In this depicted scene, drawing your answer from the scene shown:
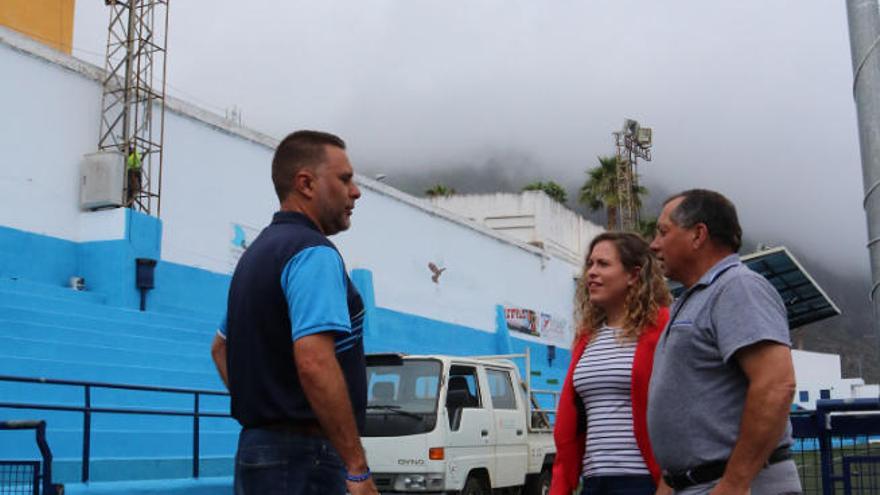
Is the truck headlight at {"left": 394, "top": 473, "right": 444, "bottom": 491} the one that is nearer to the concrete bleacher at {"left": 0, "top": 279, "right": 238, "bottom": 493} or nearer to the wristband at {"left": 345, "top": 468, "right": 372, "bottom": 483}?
the concrete bleacher at {"left": 0, "top": 279, "right": 238, "bottom": 493}

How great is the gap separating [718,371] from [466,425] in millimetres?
7056

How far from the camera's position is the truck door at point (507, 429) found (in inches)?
424

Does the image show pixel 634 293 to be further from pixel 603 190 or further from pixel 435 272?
pixel 603 190

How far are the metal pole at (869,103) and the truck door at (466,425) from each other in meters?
7.08

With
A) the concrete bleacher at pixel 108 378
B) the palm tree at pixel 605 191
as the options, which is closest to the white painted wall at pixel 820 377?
the palm tree at pixel 605 191

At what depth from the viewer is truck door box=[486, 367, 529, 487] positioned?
424 inches

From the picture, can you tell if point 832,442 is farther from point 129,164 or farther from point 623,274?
point 129,164

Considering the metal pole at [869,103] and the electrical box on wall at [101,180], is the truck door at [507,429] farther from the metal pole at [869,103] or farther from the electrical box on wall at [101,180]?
the electrical box on wall at [101,180]

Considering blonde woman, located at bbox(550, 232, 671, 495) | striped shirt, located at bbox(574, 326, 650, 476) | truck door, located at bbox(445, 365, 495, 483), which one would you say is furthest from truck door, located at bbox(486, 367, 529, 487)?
striped shirt, located at bbox(574, 326, 650, 476)

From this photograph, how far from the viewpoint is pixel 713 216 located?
344cm

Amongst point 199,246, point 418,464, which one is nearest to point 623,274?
point 418,464

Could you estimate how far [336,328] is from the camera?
3.04 m

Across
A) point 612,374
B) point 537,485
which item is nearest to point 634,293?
point 612,374

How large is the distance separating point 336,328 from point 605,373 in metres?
1.51
